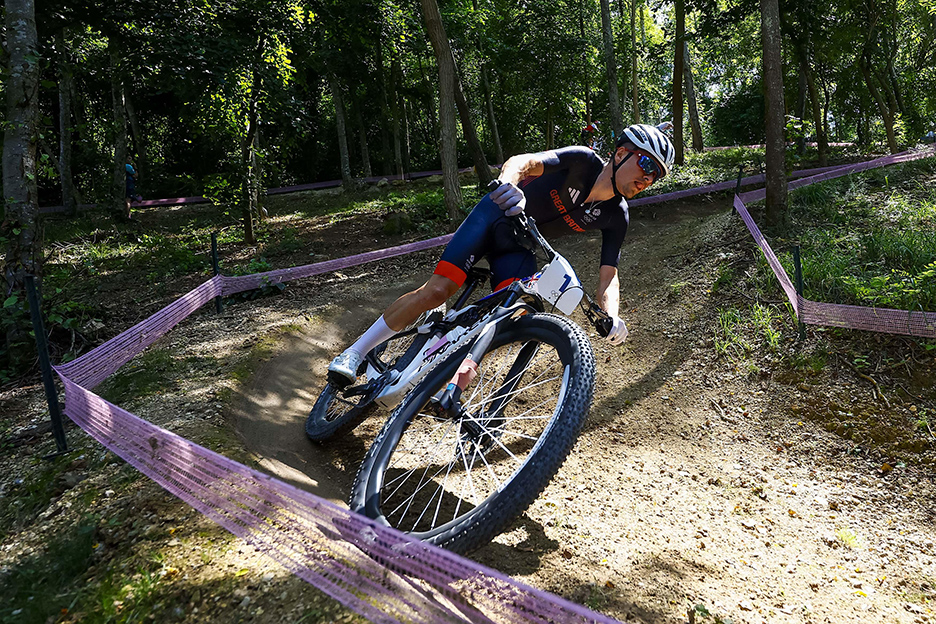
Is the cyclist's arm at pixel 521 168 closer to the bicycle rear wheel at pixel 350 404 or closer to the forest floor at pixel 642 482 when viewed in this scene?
the bicycle rear wheel at pixel 350 404

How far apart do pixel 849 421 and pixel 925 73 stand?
23895 mm

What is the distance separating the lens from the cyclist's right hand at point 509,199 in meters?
2.89

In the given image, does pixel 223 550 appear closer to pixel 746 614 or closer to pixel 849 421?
pixel 746 614

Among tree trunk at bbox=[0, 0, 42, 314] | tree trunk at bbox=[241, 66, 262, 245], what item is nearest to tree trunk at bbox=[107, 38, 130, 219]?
tree trunk at bbox=[241, 66, 262, 245]

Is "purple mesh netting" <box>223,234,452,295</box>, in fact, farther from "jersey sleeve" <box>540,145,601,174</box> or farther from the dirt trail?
"jersey sleeve" <box>540,145,601,174</box>

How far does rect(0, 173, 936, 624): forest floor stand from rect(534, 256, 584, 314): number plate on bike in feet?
3.94

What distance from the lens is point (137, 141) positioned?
23.0 meters

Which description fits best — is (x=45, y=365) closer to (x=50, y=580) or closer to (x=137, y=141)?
(x=50, y=580)

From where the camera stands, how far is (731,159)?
56.5 feet

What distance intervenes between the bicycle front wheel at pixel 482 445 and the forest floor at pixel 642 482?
43 cm

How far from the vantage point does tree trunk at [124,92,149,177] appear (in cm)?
2186

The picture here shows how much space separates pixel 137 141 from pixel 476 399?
25076 millimetres

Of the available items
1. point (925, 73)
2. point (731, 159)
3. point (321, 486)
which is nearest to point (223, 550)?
Answer: point (321, 486)

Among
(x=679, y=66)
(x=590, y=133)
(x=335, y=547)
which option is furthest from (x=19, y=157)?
(x=590, y=133)
